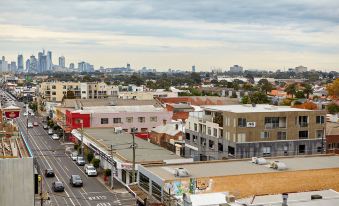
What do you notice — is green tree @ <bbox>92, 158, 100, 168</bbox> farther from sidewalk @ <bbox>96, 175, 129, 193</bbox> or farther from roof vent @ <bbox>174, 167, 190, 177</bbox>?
roof vent @ <bbox>174, 167, 190, 177</bbox>

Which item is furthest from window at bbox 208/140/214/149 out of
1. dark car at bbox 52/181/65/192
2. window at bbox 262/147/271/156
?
dark car at bbox 52/181/65/192

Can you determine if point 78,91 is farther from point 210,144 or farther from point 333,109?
point 210,144

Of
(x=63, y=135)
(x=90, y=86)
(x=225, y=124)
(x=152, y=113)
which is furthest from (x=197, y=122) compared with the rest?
(x=90, y=86)

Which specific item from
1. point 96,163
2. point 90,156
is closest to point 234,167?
point 96,163

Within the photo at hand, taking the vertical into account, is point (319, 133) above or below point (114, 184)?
above

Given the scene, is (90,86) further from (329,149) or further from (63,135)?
(329,149)
